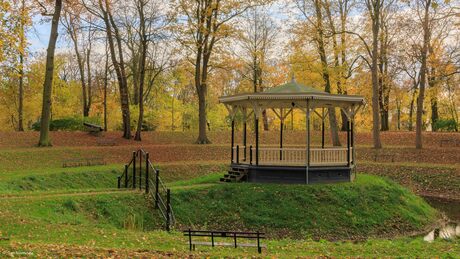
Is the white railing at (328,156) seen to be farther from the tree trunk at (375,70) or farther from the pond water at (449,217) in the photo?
the tree trunk at (375,70)

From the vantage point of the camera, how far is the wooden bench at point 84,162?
2375 cm

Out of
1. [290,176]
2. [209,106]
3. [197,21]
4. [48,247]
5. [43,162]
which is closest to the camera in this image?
[48,247]

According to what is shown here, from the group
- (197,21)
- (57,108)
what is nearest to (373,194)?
(197,21)

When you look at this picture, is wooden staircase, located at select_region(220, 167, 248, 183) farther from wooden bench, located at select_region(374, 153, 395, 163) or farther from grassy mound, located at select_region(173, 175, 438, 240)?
wooden bench, located at select_region(374, 153, 395, 163)

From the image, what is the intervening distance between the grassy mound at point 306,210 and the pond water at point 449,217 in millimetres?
649

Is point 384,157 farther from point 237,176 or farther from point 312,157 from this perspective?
point 237,176

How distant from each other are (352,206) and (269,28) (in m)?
32.3

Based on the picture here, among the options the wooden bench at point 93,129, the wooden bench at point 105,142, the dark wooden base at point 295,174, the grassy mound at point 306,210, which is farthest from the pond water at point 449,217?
the wooden bench at point 93,129

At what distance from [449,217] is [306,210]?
652cm

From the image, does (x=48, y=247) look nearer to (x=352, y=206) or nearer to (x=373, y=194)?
(x=352, y=206)

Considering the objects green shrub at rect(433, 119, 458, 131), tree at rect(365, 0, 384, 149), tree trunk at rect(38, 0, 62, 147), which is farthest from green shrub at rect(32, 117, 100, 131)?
green shrub at rect(433, 119, 458, 131)

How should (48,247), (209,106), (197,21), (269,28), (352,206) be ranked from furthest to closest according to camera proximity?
1. (209,106)
2. (269,28)
3. (197,21)
4. (352,206)
5. (48,247)

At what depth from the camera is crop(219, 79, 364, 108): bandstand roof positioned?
753 inches

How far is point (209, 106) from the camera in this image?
56500 millimetres
